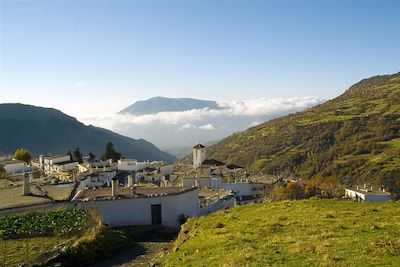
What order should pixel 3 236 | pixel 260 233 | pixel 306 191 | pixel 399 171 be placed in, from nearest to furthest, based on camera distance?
pixel 260 233
pixel 3 236
pixel 306 191
pixel 399 171

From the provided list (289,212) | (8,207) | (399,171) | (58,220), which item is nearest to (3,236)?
(58,220)

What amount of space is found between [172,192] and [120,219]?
16.9 feet

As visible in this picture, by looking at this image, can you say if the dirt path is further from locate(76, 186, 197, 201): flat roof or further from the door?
locate(76, 186, 197, 201): flat roof

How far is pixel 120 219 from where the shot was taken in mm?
37875

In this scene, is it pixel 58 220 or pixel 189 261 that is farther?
pixel 58 220

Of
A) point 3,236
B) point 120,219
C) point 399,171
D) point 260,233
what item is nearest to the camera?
point 260,233

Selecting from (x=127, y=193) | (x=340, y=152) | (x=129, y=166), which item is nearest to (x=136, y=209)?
(x=127, y=193)

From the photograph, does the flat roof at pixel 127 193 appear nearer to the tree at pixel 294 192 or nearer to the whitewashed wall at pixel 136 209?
the whitewashed wall at pixel 136 209

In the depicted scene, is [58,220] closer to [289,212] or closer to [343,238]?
[289,212]

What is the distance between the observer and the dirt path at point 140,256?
23062 millimetres

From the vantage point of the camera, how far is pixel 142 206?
3822 centimetres

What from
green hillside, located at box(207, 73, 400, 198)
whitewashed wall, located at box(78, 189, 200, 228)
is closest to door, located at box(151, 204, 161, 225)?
whitewashed wall, located at box(78, 189, 200, 228)

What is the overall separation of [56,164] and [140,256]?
283 ft

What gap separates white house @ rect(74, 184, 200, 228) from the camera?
37.5m
